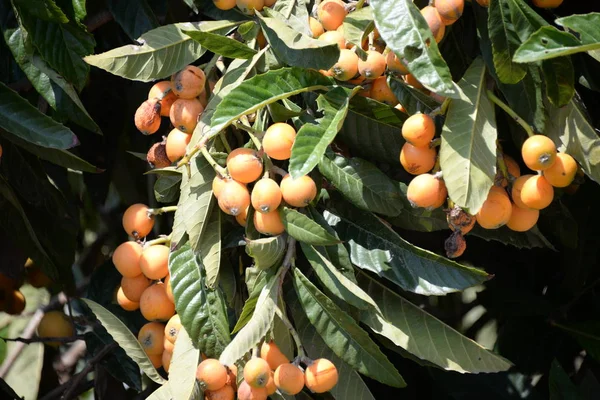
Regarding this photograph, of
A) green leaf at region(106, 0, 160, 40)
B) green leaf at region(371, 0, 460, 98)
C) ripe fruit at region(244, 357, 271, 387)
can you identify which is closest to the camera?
green leaf at region(371, 0, 460, 98)

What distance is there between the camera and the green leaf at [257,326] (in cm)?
105

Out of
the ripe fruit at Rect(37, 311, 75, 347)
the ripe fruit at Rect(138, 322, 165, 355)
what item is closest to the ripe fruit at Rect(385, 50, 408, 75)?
the ripe fruit at Rect(138, 322, 165, 355)

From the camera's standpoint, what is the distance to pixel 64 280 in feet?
6.04

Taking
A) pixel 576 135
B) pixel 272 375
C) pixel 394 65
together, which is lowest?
pixel 272 375

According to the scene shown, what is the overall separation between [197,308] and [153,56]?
1.23ft

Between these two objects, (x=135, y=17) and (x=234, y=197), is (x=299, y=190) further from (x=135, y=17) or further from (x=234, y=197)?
(x=135, y=17)

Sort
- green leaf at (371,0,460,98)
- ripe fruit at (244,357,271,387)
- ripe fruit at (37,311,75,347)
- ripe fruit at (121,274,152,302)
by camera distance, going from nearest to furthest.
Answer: green leaf at (371,0,460,98) < ripe fruit at (244,357,271,387) < ripe fruit at (121,274,152,302) < ripe fruit at (37,311,75,347)

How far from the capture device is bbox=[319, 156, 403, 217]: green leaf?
1108 millimetres

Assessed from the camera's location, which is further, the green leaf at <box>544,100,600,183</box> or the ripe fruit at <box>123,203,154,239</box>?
the ripe fruit at <box>123,203,154,239</box>

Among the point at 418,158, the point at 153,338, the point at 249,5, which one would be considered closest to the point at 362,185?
the point at 418,158

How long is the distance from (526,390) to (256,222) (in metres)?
0.98

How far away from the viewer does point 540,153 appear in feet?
3.28

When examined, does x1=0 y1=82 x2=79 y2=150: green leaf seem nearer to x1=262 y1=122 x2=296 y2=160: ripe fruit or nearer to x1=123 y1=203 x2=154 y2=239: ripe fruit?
x1=123 y1=203 x2=154 y2=239: ripe fruit

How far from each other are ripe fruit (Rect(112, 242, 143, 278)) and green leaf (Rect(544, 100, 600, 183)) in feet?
2.05
